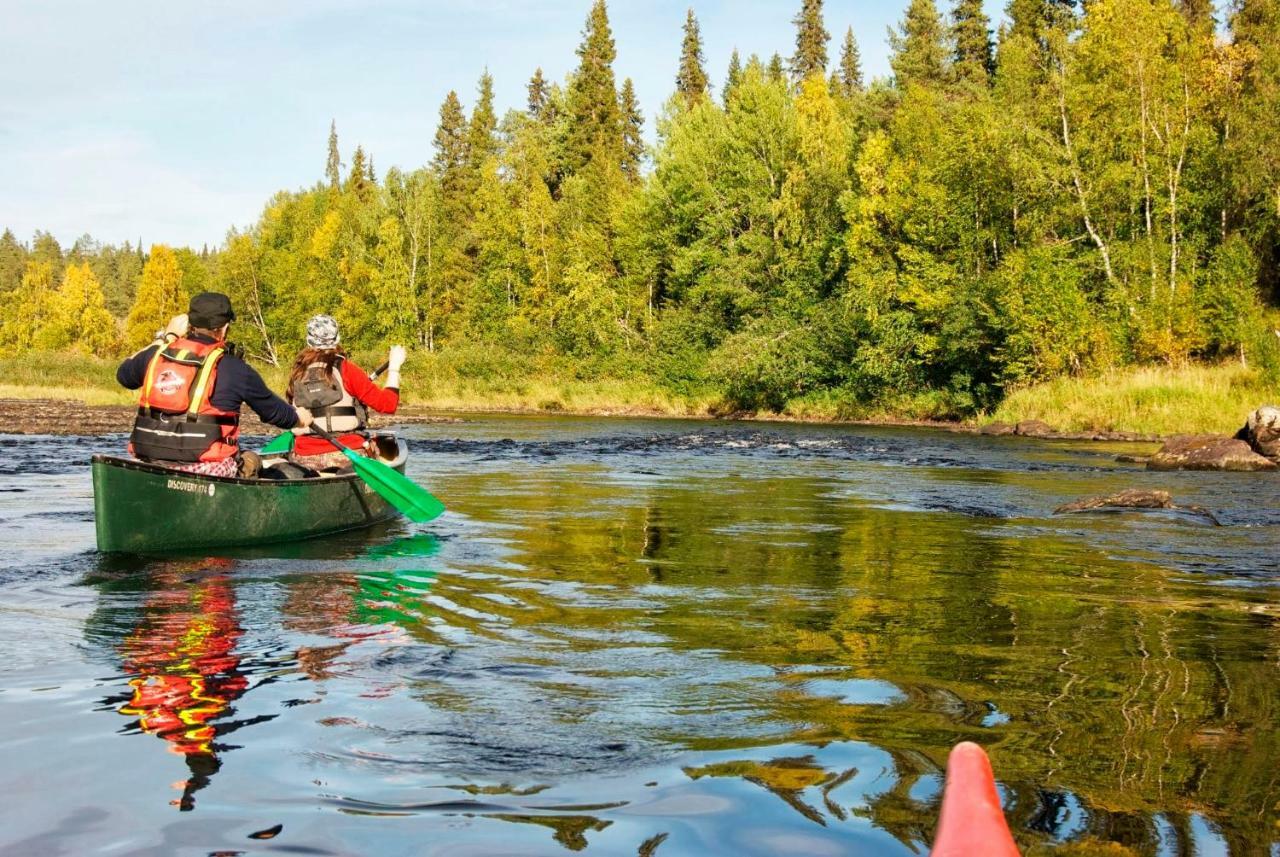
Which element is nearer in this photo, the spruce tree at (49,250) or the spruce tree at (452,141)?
the spruce tree at (452,141)

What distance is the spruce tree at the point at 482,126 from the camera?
75.4 metres

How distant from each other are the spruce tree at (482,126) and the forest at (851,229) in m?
0.14

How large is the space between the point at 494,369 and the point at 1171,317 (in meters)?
30.9

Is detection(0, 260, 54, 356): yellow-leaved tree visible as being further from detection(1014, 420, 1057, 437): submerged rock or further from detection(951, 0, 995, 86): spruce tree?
detection(1014, 420, 1057, 437): submerged rock

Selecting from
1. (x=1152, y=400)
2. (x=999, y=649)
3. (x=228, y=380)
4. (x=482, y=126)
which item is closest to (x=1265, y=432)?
(x=1152, y=400)

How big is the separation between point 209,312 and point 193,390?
59 centimetres

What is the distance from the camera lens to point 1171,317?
105 ft

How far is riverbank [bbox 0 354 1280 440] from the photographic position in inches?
1025

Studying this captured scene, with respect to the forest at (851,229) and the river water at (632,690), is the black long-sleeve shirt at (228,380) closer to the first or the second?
the river water at (632,690)

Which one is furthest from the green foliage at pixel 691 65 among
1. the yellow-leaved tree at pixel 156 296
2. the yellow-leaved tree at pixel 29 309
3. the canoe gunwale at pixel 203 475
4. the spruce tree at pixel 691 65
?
the canoe gunwale at pixel 203 475

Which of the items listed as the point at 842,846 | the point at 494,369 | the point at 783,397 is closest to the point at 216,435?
the point at 842,846

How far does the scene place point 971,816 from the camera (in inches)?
73.6

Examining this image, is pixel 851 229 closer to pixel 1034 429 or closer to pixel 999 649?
pixel 1034 429

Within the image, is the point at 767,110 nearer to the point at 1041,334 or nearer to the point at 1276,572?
the point at 1041,334
